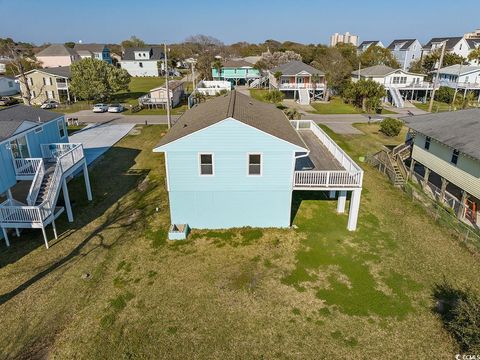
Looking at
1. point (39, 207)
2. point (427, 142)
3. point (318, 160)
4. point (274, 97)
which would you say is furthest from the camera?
point (274, 97)

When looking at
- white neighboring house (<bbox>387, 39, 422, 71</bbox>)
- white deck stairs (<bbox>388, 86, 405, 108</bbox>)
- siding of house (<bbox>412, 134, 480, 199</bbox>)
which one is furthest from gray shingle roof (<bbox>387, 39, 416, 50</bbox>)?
siding of house (<bbox>412, 134, 480, 199</bbox>)

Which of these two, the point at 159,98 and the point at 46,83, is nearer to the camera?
the point at 159,98

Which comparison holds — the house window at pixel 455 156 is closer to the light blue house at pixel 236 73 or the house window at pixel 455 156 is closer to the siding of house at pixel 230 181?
the siding of house at pixel 230 181

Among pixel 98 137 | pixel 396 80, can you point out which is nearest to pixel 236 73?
pixel 396 80

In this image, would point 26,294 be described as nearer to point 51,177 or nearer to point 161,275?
point 161,275

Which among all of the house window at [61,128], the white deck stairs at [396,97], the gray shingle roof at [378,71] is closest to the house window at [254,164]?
the house window at [61,128]

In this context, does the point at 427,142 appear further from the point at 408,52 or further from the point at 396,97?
the point at 408,52

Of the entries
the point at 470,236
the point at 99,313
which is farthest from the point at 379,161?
the point at 99,313

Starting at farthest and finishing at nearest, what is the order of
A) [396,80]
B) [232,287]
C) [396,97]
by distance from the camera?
[396,80] → [396,97] → [232,287]

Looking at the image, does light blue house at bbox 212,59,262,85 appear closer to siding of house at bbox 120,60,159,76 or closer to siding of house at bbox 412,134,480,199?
siding of house at bbox 120,60,159,76
